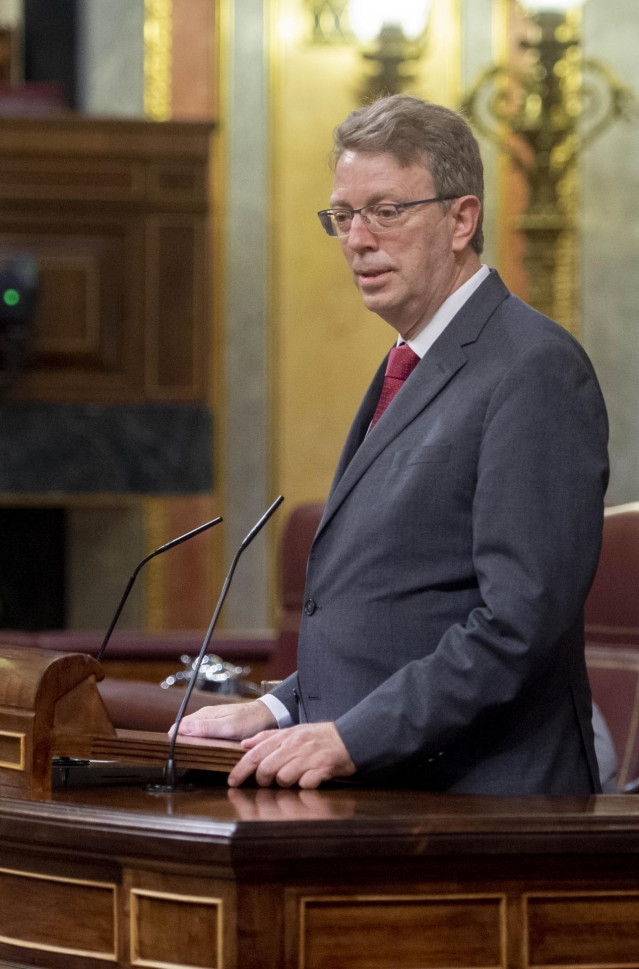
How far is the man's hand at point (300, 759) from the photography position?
1.51 m

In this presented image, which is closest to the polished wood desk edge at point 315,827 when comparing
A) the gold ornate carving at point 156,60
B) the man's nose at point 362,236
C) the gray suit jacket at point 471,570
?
the gray suit jacket at point 471,570

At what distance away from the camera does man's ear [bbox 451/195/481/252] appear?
1.73 metres

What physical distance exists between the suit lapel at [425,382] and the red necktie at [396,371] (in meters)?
0.07

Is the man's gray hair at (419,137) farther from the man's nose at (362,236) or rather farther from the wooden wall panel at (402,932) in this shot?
the wooden wall panel at (402,932)

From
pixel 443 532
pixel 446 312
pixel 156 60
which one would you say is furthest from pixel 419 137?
pixel 156 60

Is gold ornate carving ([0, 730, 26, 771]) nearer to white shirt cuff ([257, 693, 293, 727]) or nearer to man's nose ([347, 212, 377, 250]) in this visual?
white shirt cuff ([257, 693, 293, 727])

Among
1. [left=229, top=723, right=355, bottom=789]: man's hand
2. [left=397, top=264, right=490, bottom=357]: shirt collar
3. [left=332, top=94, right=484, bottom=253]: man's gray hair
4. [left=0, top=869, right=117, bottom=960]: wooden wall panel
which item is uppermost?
[left=332, top=94, right=484, bottom=253]: man's gray hair

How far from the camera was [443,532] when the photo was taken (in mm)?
1585

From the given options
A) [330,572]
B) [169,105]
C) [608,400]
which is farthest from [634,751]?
[169,105]

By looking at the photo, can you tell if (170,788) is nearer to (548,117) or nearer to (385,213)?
(385,213)

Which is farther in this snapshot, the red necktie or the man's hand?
the red necktie

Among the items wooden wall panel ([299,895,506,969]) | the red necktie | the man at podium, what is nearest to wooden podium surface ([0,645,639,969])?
wooden wall panel ([299,895,506,969])

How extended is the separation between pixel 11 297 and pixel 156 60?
136 cm

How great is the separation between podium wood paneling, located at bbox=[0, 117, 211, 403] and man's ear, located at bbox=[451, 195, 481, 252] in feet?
13.4
